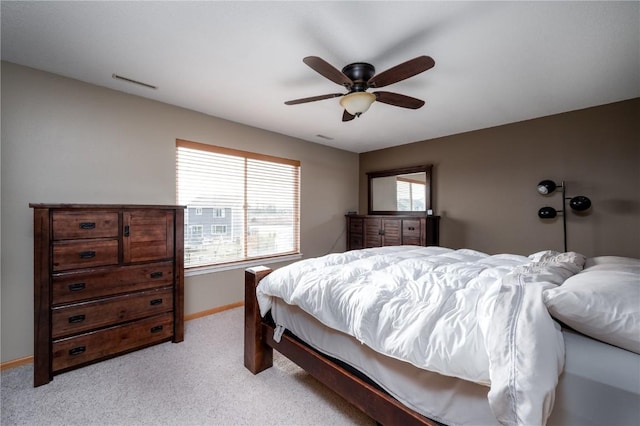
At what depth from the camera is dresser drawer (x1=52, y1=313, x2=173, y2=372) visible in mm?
2072

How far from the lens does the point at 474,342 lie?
3.17 feet

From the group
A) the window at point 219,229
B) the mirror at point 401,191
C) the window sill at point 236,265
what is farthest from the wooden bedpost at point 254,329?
the mirror at point 401,191

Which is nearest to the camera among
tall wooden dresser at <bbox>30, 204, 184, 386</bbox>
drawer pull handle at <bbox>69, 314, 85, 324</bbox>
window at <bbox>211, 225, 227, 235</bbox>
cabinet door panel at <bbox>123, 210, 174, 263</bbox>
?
tall wooden dresser at <bbox>30, 204, 184, 386</bbox>

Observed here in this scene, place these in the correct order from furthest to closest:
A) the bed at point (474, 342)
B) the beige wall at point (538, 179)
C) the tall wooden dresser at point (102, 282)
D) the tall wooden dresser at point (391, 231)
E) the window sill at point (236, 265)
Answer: the tall wooden dresser at point (391, 231) < the window sill at point (236, 265) < the beige wall at point (538, 179) < the tall wooden dresser at point (102, 282) < the bed at point (474, 342)

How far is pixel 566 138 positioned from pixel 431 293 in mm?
3329

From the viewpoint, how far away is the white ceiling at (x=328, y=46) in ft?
5.40

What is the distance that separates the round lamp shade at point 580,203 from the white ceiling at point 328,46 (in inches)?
41.2

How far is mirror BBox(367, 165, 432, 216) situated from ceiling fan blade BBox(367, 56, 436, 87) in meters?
2.75

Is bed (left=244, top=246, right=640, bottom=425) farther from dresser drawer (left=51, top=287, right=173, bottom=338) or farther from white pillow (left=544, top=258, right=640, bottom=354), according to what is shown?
dresser drawer (left=51, top=287, right=173, bottom=338)

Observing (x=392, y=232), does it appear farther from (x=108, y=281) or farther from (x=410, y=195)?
(x=108, y=281)

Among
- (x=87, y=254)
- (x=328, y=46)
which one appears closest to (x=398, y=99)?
(x=328, y=46)

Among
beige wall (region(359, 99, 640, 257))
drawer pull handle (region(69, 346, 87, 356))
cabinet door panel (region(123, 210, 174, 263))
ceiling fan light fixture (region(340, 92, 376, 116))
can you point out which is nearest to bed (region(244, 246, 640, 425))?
ceiling fan light fixture (region(340, 92, 376, 116))

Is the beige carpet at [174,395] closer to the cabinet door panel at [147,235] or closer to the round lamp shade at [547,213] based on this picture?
the cabinet door panel at [147,235]

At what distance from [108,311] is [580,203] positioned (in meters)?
4.78
